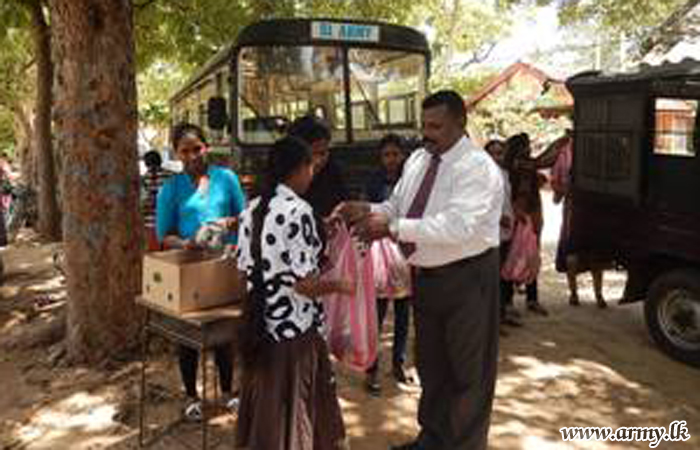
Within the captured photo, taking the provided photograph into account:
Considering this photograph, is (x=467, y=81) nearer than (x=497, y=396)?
No

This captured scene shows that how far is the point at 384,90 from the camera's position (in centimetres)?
688

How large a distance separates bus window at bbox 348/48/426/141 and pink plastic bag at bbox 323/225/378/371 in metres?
3.58

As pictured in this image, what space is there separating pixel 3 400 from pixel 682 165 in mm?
5319

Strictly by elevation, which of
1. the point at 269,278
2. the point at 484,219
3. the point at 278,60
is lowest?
the point at 269,278

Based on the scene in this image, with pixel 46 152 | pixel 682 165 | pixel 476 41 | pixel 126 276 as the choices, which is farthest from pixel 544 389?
pixel 476 41

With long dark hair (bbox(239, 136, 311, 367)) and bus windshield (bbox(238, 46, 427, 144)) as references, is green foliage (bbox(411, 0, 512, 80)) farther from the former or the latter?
long dark hair (bbox(239, 136, 311, 367))

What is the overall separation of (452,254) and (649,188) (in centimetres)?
293

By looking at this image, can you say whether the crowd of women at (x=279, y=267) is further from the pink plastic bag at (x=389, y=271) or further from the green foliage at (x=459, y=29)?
the green foliage at (x=459, y=29)

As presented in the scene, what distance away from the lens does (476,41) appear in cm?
2762

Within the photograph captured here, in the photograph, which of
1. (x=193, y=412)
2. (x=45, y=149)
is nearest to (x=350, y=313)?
(x=193, y=412)

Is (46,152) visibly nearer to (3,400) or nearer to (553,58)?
(3,400)

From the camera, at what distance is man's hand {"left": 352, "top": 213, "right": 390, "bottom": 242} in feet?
10.4

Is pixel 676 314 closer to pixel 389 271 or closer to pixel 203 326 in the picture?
pixel 389 271

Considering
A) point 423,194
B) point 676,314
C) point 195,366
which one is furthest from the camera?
point 676,314
